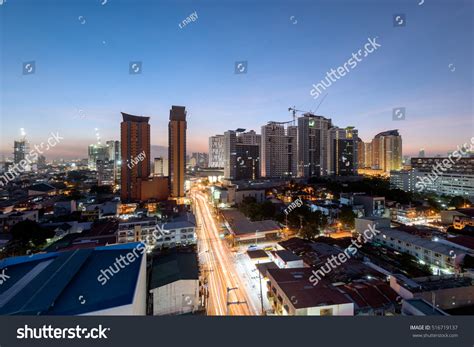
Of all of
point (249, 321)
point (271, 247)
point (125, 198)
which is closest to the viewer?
point (249, 321)

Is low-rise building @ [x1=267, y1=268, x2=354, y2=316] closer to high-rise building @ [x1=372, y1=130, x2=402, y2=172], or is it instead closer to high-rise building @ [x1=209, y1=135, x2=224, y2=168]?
high-rise building @ [x1=209, y1=135, x2=224, y2=168]

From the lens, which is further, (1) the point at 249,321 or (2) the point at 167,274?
(2) the point at 167,274

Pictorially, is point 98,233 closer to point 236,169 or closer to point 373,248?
point 373,248

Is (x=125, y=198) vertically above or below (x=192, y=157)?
below

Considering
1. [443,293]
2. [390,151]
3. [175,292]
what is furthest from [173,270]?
[390,151]

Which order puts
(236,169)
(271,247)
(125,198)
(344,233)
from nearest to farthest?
(271,247) → (344,233) → (125,198) → (236,169)

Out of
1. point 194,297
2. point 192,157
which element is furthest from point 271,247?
point 192,157

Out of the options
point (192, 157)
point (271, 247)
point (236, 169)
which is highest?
point (192, 157)

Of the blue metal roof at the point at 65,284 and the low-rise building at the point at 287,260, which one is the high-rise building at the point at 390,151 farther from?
the blue metal roof at the point at 65,284
